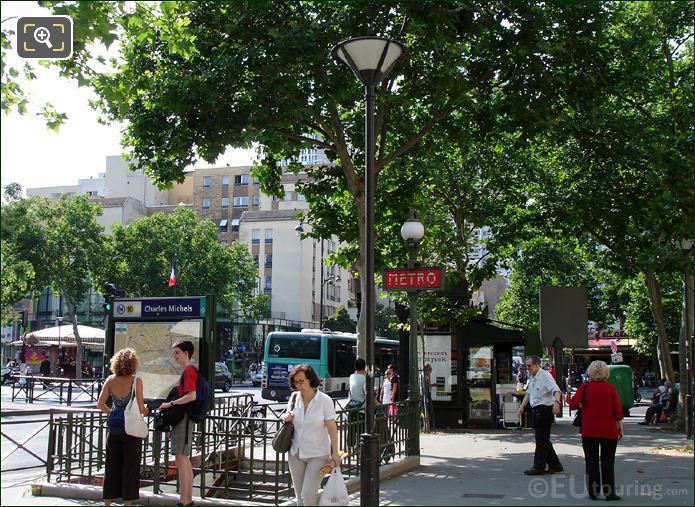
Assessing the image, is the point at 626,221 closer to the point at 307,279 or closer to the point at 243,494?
the point at 243,494

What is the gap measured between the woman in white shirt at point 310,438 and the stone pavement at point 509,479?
2.19 metres

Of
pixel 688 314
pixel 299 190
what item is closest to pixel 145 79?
pixel 299 190

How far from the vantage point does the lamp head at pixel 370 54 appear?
9.00 meters

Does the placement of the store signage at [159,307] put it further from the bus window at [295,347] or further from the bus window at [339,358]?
the bus window at [339,358]

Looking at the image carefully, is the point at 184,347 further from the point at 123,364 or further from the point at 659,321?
the point at 659,321

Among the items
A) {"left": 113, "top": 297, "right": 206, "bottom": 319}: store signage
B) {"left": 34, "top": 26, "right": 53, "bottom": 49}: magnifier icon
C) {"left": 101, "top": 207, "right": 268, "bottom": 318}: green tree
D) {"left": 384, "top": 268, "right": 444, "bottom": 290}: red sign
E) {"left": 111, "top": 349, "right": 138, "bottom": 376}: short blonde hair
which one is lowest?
{"left": 111, "top": 349, "right": 138, "bottom": 376}: short blonde hair

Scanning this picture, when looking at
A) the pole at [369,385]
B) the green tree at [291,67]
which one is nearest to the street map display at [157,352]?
the pole at [369,385]

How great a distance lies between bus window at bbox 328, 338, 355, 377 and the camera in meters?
38.7

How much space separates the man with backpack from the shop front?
12.1 m

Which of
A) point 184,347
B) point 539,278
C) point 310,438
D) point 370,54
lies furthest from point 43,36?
point 539,278

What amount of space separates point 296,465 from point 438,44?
27.3 feet

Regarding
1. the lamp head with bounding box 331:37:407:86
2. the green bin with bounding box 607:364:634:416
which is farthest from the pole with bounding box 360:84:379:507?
the green bin with bounding box 607:364:634:416

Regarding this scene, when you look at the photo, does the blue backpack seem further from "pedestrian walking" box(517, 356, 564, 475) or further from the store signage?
"pedestrian walking" box(517, 356, 564, 475)

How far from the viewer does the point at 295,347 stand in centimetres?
3794
